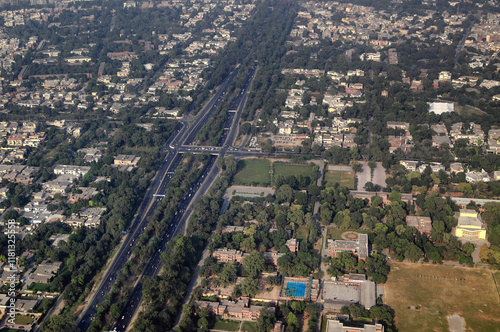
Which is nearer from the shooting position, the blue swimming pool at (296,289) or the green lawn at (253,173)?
the blue swimming pool at (296,289)

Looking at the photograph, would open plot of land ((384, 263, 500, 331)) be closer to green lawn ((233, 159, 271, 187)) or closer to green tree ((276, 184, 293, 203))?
green tree ((276, 184, 293, 203))

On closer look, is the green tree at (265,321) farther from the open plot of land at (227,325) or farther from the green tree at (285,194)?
the green tree at (285,194)

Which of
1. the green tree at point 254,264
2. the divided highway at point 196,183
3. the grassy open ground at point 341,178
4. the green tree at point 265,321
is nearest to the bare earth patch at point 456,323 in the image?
the green tree at point 265,321

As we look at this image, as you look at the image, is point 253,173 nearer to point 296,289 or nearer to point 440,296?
point 296,289

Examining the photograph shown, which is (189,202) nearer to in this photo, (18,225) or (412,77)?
(18,225)

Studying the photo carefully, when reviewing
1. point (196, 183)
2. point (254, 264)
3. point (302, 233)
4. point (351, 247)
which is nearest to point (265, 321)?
point (254, 264)
